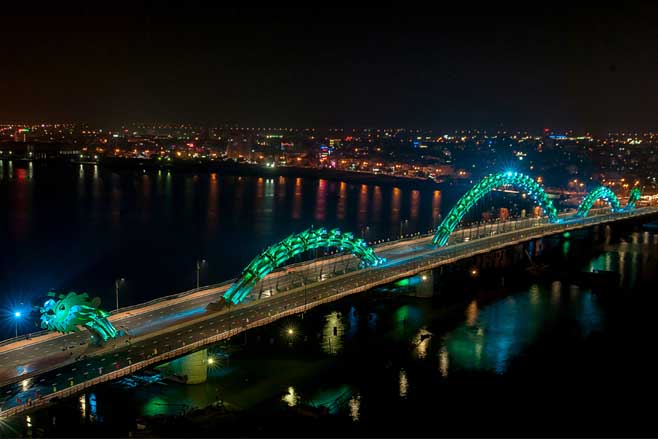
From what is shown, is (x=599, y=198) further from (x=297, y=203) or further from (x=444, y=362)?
(x=444, y=362)

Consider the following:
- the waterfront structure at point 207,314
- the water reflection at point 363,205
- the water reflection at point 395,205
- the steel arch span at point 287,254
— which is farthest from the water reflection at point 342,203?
the steel arch span at point 287,254

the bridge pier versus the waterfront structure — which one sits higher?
the waterfront structure

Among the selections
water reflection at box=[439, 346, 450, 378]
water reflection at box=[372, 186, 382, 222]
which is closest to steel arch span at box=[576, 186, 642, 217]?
water reflection at box=[372, 186, 382, 222]

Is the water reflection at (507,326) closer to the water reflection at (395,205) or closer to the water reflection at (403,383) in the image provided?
the water reflection at (403,383)

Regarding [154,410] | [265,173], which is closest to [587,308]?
[154,410]

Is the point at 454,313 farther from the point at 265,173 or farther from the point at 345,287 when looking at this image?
the point at 265,173

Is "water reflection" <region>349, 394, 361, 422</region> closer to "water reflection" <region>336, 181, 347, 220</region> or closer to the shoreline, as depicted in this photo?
"water reflection" <region>336, 181, 347, 220</region>
